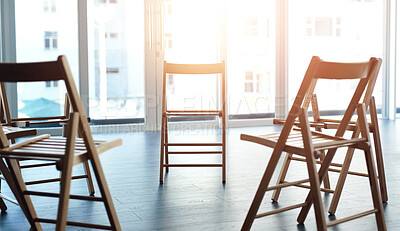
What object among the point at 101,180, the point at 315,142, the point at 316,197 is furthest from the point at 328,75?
the point at 101,180

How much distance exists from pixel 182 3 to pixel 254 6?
3.62ft

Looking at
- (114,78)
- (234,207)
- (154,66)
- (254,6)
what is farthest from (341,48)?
(234,207)

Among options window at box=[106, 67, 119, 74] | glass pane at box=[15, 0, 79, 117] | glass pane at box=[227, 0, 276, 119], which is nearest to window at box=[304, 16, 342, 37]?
glass pane at box=[227, 0, 276, 119]

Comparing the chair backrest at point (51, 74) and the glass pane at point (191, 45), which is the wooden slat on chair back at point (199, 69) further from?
the glass pane at point (191, 45)

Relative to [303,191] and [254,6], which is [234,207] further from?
[254,6]

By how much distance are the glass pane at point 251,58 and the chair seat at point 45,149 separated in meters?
4.82

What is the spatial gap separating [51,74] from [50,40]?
423 centimetres

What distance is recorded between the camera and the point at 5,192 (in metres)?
3.04

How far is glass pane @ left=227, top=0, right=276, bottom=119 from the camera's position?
6836 mm

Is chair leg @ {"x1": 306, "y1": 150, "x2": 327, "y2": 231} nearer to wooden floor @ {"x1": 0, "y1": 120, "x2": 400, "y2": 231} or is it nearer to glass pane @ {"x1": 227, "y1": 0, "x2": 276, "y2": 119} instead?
wooden floor @ {"x1": 0, "y1": 120, "x2": 400, "y2": 231}

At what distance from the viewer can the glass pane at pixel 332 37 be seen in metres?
7.23

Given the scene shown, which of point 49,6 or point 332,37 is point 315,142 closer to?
point 49,6

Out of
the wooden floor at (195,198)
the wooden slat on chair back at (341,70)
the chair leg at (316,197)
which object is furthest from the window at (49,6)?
the chair leg at (316,197)

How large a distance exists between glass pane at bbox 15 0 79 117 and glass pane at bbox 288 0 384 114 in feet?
10.6
